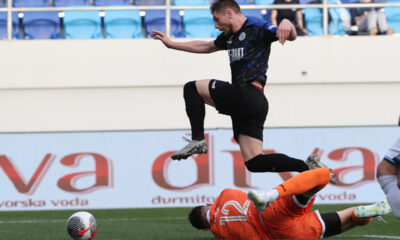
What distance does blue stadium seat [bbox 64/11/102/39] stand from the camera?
14.8 m

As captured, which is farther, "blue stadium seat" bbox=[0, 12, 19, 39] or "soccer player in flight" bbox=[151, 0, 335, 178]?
"blue stadium seat" bbox=[0, 12, 19, 39]

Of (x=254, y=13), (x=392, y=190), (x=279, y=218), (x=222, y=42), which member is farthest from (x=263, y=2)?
(x=392, y=190)

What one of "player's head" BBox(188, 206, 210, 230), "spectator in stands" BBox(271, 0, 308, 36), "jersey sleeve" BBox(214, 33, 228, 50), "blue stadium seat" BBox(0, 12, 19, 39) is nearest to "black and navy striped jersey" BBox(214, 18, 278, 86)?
"jersey sleeve" BBox(214, 33, 228, 50)

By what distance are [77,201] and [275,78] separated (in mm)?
4548

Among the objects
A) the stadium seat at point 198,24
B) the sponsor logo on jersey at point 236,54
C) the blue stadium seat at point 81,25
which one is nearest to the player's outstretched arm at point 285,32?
the sponsor logo on jersey at point 236,54

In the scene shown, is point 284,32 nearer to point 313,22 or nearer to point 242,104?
point 242,104

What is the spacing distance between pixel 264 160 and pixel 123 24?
9297mm

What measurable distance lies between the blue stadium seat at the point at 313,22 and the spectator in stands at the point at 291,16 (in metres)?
0.12

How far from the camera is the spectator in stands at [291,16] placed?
14750 millimetres

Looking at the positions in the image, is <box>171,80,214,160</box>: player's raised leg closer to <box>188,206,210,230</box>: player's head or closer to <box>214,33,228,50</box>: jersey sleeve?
<box>214,33,228,50</box>: jersey sleeve

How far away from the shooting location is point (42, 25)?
14.9m

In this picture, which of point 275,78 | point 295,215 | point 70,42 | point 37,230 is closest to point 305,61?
point 275,78

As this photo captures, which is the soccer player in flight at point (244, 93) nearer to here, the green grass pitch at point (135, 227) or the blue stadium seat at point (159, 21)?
the green grass pitch at point (135, 227)

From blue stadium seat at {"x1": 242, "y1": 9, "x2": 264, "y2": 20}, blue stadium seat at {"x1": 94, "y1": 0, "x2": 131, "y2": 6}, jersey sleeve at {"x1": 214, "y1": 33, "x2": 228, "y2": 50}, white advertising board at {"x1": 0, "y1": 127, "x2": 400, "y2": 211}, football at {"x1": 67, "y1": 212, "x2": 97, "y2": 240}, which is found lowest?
white advertising board at {"x1": 0, "y1": 127, "x2": 400, "y2": 211}
